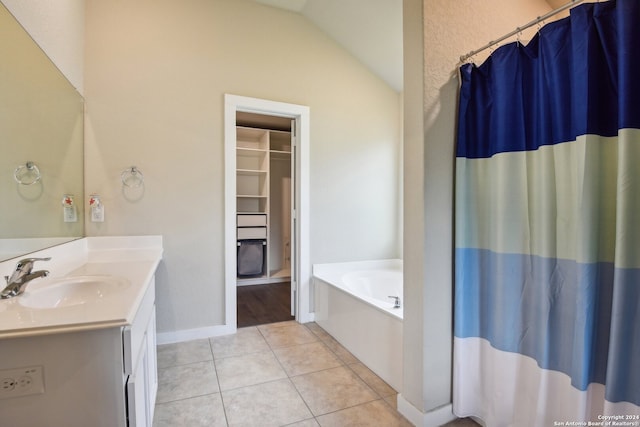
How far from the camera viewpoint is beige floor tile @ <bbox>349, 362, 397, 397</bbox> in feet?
6.59

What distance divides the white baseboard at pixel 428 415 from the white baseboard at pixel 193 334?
5.76 ft

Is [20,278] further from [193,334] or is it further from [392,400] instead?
[392,400]

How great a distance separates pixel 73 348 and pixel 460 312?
1.66 metres

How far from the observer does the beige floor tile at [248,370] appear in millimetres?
2113

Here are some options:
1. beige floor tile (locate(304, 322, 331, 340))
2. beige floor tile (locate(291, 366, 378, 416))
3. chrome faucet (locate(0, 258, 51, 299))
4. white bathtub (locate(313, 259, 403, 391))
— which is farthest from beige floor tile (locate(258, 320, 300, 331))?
chrome faucet (locate(0, 258, 51, 299))

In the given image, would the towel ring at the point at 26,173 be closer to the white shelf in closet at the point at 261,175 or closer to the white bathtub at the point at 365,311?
the white bathtub at the point at 365,311

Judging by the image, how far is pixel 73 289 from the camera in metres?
1.53

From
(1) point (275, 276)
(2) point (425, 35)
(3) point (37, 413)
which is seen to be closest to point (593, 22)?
(2) point (425, 35)

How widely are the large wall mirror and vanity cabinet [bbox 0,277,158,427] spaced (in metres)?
0.67

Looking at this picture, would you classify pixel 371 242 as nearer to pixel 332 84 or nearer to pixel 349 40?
pixel 332 84

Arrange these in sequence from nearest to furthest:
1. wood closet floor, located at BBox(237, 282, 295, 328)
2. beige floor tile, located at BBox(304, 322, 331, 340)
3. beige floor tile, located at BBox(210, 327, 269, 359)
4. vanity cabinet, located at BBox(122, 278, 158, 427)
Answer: vanity cabinet, located at BBox(122, 278, 158, 427), beige floor tile, located at BBox(210, 327, 269, 359), beige floor tile, located at BBox(304, 322, 331, 340), wood closet floor, located at BBox(237, 282, 295, 328)

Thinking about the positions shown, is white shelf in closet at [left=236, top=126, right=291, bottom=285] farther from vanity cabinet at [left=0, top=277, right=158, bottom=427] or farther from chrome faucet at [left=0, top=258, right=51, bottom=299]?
vanity cabinet at [left=0, top=277, right=158, bottom=427]

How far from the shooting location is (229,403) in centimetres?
187

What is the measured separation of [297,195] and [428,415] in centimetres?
215
